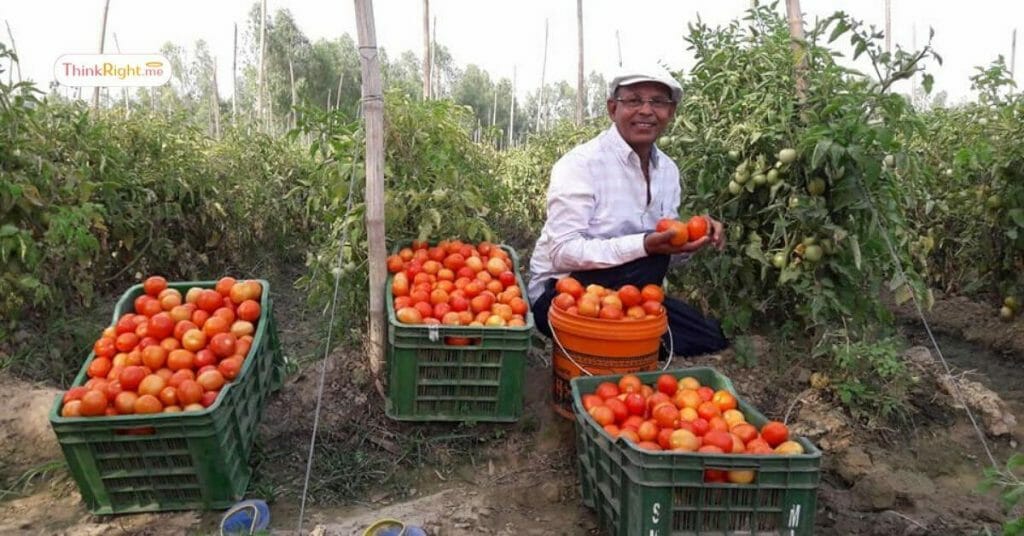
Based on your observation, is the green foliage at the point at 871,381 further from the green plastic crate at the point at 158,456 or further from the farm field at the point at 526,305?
the green plastic crate at the point at 158,456

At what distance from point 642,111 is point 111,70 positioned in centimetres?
396

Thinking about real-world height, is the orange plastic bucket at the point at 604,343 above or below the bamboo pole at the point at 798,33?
below

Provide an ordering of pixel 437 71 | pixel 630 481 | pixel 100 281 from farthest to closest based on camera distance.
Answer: pixel 437 71
pixel 100 281
pixel 630 481

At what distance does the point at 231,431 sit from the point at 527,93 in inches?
1519

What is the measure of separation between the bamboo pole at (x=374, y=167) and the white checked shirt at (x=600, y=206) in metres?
0.73

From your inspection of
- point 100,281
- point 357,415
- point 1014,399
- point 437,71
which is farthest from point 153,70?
point 437,71

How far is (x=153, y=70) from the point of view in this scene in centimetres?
502

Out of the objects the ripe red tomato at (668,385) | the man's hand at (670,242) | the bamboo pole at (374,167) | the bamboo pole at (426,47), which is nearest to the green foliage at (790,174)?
the man's hand at (670,242)

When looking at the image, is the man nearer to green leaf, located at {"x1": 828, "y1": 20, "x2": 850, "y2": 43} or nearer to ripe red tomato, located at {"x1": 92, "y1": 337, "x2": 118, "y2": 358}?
green leaf, located at {"x1": 828, "y1": 20, "x2": 850, "y2": 43}

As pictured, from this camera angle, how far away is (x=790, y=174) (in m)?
3.25

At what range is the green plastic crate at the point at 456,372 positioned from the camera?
2742 mm

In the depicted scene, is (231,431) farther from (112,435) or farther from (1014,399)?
(1014,399)

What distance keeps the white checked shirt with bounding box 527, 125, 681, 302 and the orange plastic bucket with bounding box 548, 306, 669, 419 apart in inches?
11.1

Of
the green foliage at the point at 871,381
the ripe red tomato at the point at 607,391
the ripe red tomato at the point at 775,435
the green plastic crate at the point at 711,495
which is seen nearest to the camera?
the green plastic crate at the point at 711,495
